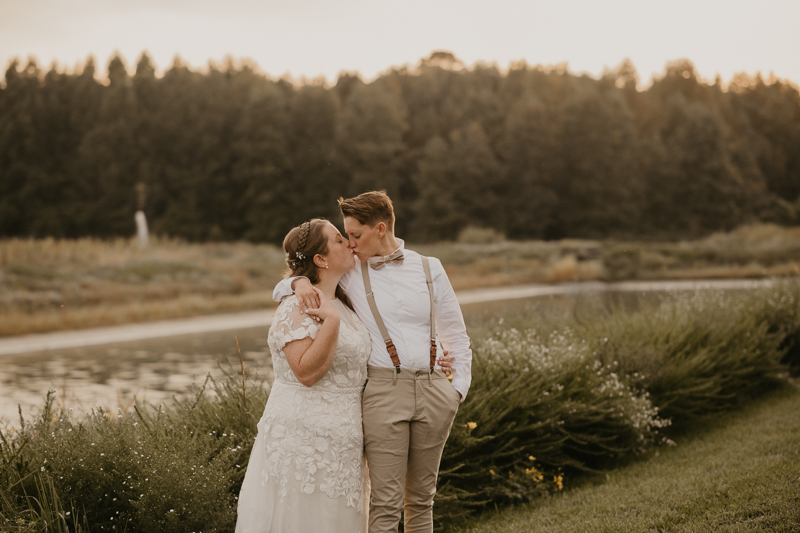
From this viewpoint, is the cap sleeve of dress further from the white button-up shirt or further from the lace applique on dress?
the white button-up shirt

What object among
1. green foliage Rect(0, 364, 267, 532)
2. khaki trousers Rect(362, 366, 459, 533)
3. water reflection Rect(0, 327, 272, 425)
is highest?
khaki trousers Rect(362, 366, 459, 533)

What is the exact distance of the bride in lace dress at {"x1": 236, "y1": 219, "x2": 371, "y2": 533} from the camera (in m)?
3.27

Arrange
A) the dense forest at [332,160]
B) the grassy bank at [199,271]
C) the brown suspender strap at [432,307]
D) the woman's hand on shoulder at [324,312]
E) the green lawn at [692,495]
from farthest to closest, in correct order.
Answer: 1. the dense forest at [332,160]
2. the grassy bank at [199,271]
3. the green lawn at [692,495]
4. the brown suspender strap at [432,307]
5. the woman's hand on shoulder at [324,312]

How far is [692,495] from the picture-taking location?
5273 mm

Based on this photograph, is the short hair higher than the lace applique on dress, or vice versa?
the short hair

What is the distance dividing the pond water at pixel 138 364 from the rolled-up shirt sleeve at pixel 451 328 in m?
3.60

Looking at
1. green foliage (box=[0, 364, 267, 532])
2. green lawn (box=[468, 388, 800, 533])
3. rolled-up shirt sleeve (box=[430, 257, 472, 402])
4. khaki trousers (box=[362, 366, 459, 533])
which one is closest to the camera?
khaki trousers (box=[362, 366, 459, 533])

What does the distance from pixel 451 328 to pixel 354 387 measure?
0.64 m

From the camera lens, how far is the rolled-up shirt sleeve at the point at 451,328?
3.63 metres

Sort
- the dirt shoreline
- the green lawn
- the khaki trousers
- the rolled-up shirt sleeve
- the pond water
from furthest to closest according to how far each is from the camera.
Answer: the dirt shoreline < the pond water < the green lawn < the rolled-up shirt sleeve < the khaki trousers

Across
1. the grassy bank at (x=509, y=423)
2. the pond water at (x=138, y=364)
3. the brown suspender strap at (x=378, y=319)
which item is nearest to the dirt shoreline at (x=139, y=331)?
the pond water at (x=138, y=364)

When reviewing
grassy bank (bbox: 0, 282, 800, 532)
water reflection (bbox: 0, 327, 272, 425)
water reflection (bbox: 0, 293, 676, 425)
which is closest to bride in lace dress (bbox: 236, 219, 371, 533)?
grassy bank (bbox: 0, 282, 800, 532)

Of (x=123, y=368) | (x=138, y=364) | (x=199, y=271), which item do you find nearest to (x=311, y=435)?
(x=123, y=368)

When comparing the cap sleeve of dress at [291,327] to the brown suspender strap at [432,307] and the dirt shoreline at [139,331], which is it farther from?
the dirt shoreline at [139,331]
